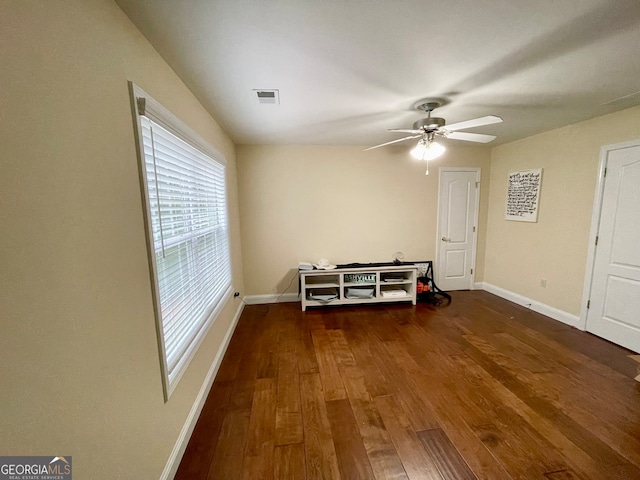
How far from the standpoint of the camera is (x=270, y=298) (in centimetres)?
380

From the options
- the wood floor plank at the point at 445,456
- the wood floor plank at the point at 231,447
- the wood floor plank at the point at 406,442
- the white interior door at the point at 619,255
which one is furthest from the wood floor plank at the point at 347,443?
the white interior door at the point at 619,255

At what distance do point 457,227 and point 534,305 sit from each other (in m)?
1.48

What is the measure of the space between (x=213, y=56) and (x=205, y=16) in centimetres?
31

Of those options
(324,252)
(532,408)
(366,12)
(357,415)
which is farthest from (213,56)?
(532,408)

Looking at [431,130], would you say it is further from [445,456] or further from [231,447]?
[231,447]

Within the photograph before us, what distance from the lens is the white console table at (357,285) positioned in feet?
11.6

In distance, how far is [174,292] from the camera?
1529 mm

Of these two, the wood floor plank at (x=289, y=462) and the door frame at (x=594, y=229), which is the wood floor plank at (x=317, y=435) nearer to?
the wood floor plank at (x=289, y=462)

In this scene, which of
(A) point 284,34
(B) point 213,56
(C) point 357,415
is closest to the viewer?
(A) point 284,34

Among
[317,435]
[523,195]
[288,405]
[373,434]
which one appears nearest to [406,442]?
[373,434]

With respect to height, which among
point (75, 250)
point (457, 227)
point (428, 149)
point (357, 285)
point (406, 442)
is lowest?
point (406, 442)

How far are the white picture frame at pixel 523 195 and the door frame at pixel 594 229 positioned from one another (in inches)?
24.1

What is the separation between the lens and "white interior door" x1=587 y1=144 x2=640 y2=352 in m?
2.39

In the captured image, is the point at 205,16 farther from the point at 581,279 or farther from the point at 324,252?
the point at 581,279
